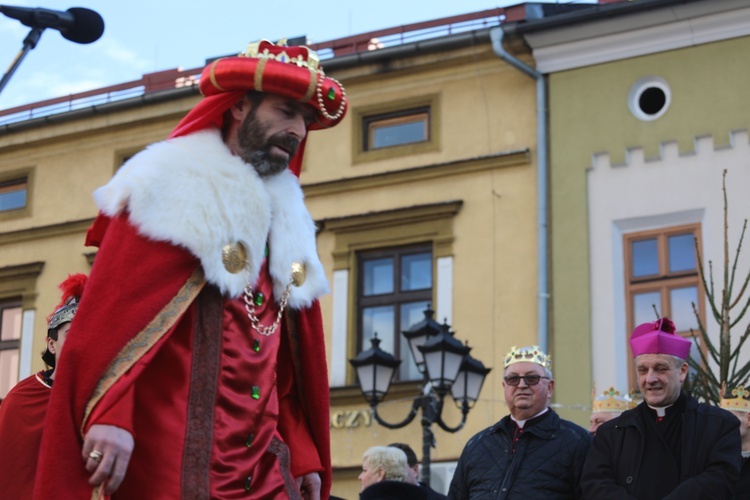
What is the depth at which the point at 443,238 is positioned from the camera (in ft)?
60.6

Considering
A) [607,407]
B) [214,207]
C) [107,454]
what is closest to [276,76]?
[214,207]

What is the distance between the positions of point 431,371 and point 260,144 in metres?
8.15

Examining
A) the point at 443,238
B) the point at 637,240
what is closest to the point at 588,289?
the point at 637,240

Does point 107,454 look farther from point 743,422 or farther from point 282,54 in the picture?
point 743,422

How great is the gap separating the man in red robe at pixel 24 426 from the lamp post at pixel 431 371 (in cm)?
681

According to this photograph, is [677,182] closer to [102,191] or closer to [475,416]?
[475,416]

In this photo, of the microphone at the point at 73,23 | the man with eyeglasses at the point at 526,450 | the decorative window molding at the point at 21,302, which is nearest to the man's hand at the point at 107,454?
the man with eyeglasses at the point at 526,450

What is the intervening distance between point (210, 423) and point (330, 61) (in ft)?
50.0

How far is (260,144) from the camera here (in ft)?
16.4

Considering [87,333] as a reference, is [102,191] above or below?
above

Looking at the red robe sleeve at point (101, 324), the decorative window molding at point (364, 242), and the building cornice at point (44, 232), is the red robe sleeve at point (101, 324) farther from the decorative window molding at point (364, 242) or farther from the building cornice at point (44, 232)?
the building cornice at point (44, 232)

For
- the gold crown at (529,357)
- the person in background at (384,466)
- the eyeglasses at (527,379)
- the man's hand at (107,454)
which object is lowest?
the man's hand at (107,454)

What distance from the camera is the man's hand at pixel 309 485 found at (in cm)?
504

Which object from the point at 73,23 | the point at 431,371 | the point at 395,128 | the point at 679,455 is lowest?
the point at 679,455
